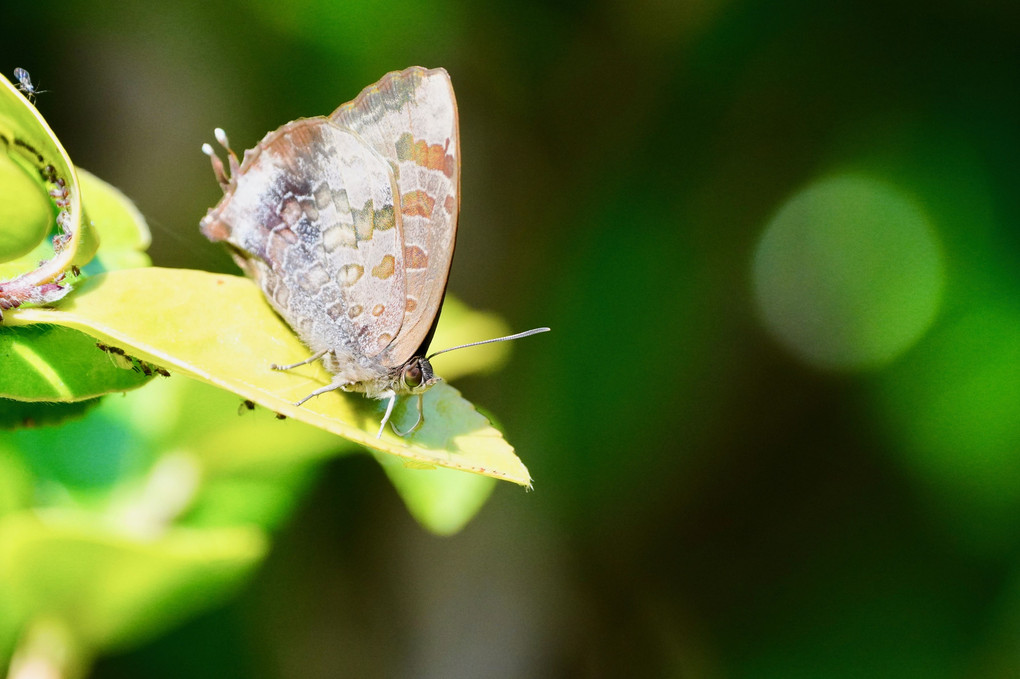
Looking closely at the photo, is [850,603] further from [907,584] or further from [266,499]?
[266,499]

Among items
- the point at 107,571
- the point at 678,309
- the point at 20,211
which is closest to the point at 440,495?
the point at 107,571

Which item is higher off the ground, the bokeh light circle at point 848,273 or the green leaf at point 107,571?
the bokeh light circle at point 848,273

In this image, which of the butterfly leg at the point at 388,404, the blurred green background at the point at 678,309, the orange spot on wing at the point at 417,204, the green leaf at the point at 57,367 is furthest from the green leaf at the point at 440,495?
the green leaf at the point at 57,367

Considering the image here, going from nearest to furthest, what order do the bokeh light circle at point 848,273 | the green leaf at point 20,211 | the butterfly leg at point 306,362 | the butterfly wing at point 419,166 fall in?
1. the green leaf at point 20,211
2. the butterfly leg at point 306,362
3. the butterfly wing at point 419,166
4. the bokeh light circle at point 848,273

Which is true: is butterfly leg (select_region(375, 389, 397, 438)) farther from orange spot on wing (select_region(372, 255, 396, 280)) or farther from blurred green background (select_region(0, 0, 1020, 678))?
blurred green background (select_region(0, 0, 1020, 678))

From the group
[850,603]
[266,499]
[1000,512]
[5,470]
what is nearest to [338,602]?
[266,499]

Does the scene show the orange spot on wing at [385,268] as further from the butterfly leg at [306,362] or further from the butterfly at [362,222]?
the butterfly leg at [306,362]

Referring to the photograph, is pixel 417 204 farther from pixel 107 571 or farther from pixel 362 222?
pixel 107 571
